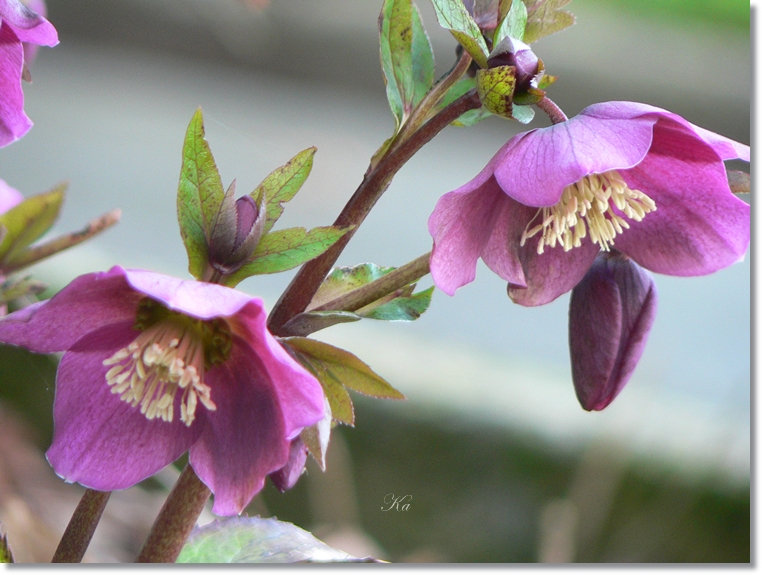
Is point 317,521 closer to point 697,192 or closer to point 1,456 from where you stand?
point 1,456

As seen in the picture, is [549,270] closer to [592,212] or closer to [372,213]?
[592,212]

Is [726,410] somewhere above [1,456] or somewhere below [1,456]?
below

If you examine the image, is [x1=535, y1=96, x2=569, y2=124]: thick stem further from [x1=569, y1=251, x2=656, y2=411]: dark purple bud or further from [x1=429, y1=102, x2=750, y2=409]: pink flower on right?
[x1=569, y1=251, x2=656, y2=411]: dark purple bud

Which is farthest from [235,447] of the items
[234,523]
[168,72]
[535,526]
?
[535,526]

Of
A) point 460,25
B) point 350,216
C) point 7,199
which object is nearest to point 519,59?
point 460,25
